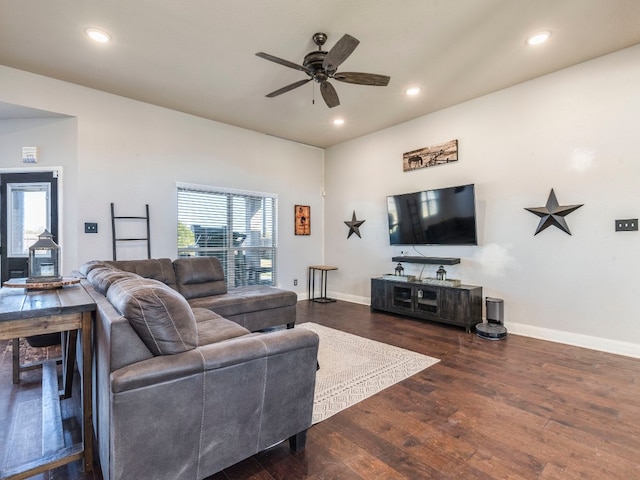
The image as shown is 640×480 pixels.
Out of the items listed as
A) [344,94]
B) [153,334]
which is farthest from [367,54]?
[153,334]

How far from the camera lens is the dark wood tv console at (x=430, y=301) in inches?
157

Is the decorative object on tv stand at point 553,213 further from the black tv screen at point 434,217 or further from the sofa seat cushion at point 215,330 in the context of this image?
the sofa seat cushion at point 215,330

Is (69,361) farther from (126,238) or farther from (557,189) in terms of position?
(557,189)

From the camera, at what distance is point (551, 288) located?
3650 millimetres

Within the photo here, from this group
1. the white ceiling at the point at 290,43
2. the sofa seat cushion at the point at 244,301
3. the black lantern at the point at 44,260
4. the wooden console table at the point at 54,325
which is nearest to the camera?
the wooden console table at the point at 54,325

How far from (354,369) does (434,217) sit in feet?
8.71

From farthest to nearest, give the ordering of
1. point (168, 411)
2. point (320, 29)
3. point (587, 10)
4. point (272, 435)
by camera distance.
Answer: point (320, 29) < point (587, 10) < point (272, 435) < point (168, 411)

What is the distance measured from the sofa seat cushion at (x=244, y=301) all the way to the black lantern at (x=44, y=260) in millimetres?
1374

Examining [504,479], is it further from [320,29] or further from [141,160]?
[141,160]

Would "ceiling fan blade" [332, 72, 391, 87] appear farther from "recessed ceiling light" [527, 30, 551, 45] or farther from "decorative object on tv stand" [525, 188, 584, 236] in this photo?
"decorative object on tv stand" [525, 188, 584, 236]

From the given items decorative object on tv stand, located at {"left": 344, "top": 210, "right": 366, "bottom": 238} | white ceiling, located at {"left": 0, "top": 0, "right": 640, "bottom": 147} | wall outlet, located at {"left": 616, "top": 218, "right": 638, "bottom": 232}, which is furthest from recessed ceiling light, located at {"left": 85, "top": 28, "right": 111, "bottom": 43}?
wall outlet, located at {"left": 616, "top": 218, "right": 638, "bottom": 232}

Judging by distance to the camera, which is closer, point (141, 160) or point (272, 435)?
point (272, 435)

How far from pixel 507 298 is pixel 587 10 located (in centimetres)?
296

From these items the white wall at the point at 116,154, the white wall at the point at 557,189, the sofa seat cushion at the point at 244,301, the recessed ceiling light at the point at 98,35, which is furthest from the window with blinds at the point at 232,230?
the white wall at the point at 557,189
